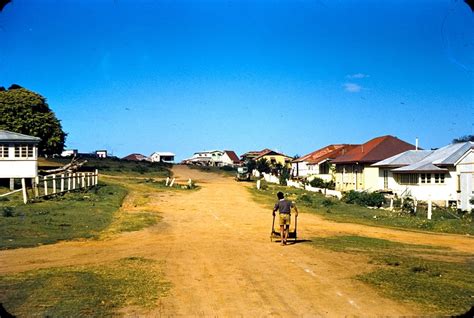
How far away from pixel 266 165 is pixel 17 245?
75.4m

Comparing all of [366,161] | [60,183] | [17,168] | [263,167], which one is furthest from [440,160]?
[263,167]

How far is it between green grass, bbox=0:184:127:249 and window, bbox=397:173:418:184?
2281cm

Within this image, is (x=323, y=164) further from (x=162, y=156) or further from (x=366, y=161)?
(x=162, y=156)

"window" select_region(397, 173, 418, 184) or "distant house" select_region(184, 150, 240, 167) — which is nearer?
"window" select_region(397, 173, 418, 184)

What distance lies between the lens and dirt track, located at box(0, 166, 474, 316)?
793 cm

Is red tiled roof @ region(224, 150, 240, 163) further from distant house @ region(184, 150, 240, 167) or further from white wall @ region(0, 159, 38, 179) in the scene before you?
white wall @ region(0, 159, 38, 179)

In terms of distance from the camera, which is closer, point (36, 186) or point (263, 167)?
point (36, 186)

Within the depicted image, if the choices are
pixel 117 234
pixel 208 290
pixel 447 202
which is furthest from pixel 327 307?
pixel 447 202

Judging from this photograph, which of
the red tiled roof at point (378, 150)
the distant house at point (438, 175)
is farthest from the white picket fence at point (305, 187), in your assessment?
the distant house at point (438, 175)

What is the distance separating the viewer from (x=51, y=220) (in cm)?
1973

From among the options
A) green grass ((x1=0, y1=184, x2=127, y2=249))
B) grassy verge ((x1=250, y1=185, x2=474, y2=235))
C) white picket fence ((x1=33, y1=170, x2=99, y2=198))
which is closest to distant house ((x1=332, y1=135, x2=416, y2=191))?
grassy verge ((x1=250, y1=185, x2=474, y2=235))

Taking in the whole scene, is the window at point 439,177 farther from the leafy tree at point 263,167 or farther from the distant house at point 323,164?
the leafy tree at point 263,167

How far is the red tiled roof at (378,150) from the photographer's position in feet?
158

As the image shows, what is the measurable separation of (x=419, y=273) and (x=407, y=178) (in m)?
30.4
